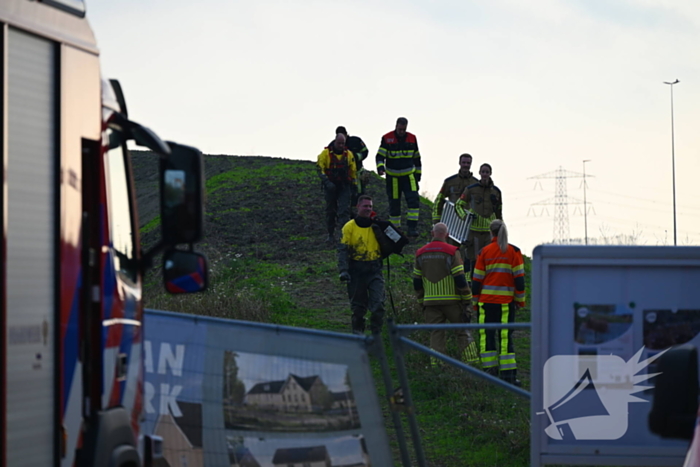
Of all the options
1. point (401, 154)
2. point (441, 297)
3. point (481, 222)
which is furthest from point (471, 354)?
point (401, 154)

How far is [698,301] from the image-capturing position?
6949mm

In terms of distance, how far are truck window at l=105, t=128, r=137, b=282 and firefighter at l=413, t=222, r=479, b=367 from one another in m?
8.06

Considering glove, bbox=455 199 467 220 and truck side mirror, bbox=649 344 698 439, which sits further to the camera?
glove, bbox=455 199 467 220

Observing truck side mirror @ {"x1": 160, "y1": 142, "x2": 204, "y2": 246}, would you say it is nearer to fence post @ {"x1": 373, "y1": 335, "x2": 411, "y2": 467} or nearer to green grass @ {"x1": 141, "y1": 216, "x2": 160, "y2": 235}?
fence post @ {"x1": 373, "y1": 335, "x2": 411, "y2": 467}

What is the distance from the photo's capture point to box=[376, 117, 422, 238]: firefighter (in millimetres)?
19469

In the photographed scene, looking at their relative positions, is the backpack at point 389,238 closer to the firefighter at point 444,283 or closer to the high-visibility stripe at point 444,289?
the firefighter at point 444,283

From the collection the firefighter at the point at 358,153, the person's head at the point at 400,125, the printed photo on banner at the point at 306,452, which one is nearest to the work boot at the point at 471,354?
the printed photo on banner at the point at 306,452

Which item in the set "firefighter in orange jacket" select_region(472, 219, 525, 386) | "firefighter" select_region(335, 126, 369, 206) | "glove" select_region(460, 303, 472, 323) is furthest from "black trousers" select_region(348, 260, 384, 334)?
"firefighter" select_region(335, 126, 369, 206)

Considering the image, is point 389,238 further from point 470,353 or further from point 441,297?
point 470,353

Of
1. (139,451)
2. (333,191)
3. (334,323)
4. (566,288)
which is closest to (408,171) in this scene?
(333,191)

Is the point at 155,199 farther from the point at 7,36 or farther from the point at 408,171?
the point at 7,36

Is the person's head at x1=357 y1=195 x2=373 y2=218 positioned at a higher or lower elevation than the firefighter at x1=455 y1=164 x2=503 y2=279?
lower

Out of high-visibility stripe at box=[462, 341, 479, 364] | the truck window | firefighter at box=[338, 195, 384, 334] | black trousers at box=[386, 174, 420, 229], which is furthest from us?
black trousers at box=[386, 174, 420, 229]

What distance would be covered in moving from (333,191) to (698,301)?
540 inches
